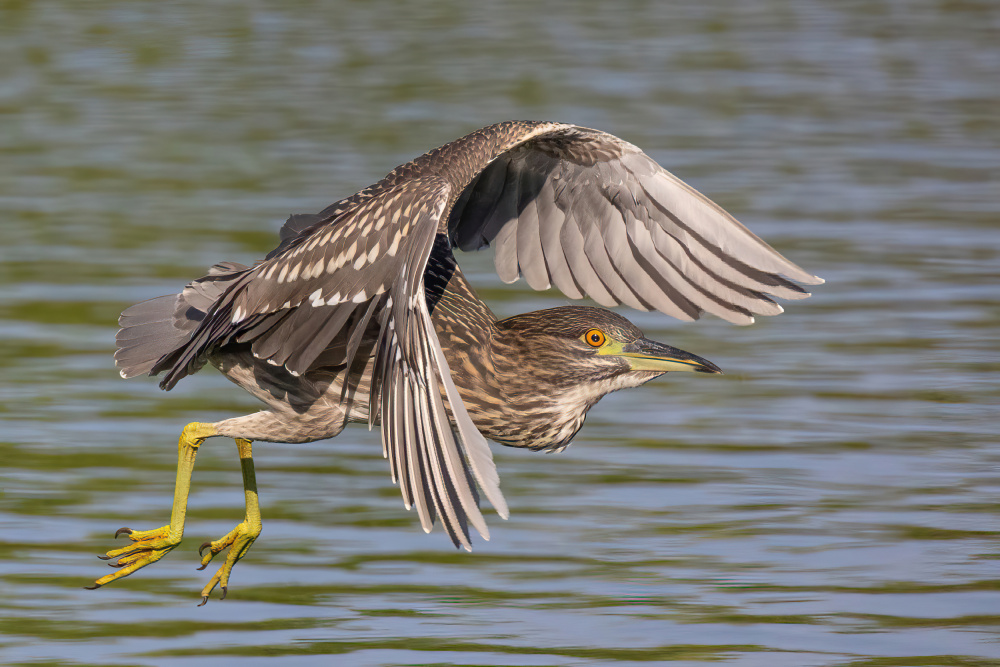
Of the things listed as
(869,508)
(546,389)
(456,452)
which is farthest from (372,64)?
(456,452)

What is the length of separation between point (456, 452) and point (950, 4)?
22.9m

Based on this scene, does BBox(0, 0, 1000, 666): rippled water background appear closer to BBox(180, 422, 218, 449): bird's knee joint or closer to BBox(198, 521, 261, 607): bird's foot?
BBox(198, 521, 261, 607): bird's foot

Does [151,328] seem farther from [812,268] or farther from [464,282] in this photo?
[812,268]

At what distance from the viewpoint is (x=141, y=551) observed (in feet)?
23.1

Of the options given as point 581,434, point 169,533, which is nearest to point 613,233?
point 169,533

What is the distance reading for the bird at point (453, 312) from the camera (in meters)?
5.71

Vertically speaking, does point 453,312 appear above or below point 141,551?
above

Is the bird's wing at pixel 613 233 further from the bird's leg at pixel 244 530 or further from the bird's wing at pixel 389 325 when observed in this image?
the bird's leg at pixel 244 530

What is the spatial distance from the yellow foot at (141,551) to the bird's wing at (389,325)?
610 mm

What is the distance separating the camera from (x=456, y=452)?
18.2 ft

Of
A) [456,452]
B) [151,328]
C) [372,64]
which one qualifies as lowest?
[372,64]

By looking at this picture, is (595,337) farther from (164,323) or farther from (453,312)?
(164,323)

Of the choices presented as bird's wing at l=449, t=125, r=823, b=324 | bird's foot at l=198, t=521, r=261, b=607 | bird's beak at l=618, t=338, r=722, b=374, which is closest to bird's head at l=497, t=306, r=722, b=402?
bird's beak at l=618, t=338, r=722, b=374

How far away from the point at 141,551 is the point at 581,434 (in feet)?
12.4
